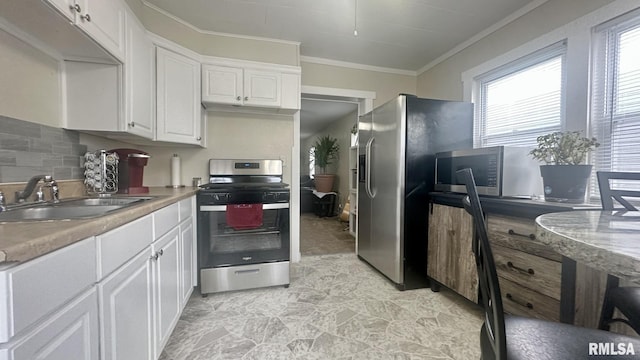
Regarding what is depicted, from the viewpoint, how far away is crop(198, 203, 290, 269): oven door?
223 centimetres

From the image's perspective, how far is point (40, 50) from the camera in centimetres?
138

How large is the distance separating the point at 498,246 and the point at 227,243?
82.6 inches

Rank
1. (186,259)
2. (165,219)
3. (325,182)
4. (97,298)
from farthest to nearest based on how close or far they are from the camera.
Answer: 1. (325,182)
2. (186,259)
3. (165,219)
4. (97,298)

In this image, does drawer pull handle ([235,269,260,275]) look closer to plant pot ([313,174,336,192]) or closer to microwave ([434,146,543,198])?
microwave ([434,146,543,198])

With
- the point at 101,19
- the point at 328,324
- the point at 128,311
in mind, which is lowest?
the point at 328,324

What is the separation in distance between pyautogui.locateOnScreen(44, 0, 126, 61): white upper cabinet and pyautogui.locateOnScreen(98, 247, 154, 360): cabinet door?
1113 millimetres

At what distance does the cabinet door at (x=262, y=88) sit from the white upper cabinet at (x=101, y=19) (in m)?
1.10

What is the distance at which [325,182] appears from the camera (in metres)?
6.29

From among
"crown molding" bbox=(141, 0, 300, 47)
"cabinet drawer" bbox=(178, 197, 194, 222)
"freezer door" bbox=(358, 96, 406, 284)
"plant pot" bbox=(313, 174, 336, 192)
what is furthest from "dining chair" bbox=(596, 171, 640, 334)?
"plant pot" bbox=(313, 174, 336, 192)

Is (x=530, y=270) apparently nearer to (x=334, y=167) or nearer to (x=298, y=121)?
(x=298, y=121)

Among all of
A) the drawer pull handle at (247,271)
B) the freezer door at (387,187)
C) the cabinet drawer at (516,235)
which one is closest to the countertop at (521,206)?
the cabinet drawer at (516,235)

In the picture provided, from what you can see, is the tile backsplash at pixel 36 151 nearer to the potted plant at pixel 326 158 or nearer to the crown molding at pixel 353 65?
the crown molding at pixel 353 65

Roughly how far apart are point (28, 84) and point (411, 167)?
256 centimetres

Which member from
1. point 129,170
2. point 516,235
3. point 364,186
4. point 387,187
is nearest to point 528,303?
point 516,235
